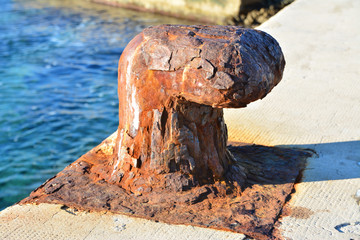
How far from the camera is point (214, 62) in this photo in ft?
7.83

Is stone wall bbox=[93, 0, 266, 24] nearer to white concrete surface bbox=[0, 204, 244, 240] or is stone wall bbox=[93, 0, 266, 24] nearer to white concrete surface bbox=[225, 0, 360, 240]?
white concrete surface bbox=[225, 0, 360, 240]

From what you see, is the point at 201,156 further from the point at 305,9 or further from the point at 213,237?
the point at 305,9

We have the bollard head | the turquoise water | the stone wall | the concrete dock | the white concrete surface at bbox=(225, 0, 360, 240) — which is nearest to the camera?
the bollard head

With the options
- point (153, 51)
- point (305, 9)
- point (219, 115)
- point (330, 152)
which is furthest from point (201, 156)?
point (305, 9)

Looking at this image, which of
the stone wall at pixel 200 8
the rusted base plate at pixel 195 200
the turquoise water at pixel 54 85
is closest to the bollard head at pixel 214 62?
the rusted base plate at pixel 195 200

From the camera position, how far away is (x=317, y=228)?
249 cm

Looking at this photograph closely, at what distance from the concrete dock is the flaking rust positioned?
9 centimetres

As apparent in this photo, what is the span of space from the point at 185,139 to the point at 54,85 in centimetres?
480

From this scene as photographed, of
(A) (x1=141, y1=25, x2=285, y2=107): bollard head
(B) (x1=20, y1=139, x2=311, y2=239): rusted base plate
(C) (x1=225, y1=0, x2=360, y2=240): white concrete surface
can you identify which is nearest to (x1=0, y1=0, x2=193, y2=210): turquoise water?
(B) (x1=20, y1=139, x2=311, y2=239): rusted base plate

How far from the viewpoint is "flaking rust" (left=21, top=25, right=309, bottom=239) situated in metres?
2.42

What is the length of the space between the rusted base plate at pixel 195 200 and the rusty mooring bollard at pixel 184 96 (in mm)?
76

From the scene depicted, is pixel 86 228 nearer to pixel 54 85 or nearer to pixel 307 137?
Answer: pixel 307 137

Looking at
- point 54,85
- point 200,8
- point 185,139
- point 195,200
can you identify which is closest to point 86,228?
point 195,200

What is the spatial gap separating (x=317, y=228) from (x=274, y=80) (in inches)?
32.4
